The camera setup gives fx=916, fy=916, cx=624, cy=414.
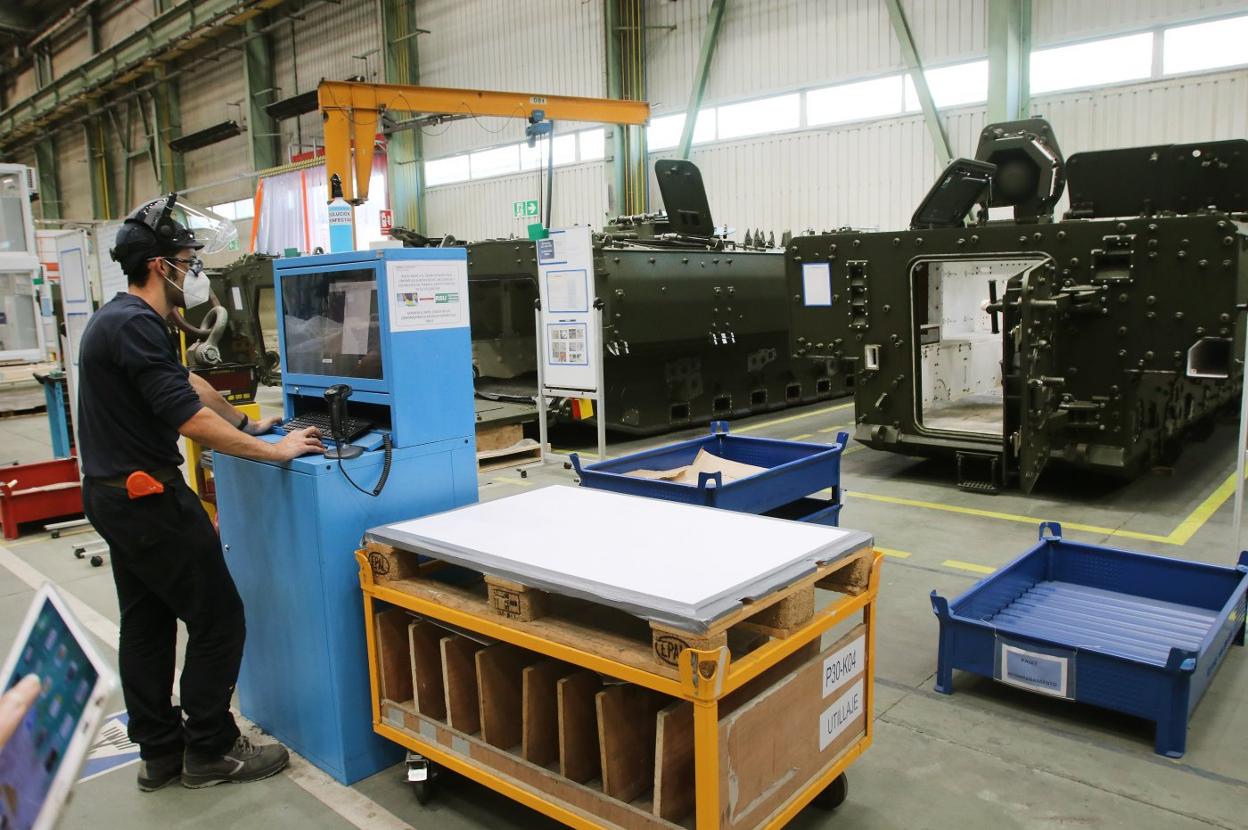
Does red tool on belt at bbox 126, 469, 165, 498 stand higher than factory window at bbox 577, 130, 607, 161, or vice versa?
factory window at bbox 577, 130, 607, 161

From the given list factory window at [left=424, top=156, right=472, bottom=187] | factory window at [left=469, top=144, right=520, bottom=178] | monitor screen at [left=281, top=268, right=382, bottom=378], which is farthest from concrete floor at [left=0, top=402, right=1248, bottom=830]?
factory window at [left=424, top=156, right=472, bottom=187]

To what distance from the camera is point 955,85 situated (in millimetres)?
10719

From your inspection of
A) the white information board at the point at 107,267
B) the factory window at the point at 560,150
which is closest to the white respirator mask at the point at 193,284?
the white information board at the point at 107,267

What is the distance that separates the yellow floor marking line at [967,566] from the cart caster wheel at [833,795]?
234cm

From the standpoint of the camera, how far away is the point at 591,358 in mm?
7371

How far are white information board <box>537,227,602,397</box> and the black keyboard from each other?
406 centimetres

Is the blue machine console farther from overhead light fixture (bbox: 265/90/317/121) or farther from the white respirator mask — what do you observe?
overhead light fixture (bbox: 265/90/317/121)

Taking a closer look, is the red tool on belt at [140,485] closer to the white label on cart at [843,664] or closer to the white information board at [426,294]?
the white information board at [426,294]

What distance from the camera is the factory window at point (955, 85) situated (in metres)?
10.5

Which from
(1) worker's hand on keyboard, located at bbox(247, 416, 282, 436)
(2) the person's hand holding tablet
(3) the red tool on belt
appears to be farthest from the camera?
(1) worker's hand on keyboard, located at bbox(247, 416, 282, 436)

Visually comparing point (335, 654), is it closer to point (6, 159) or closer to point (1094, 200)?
point (1094, 200)

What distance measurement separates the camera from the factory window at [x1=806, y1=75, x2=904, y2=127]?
11.3 metres

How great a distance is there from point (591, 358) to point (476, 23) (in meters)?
10.8

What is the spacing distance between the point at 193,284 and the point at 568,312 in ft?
15.4
